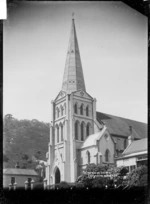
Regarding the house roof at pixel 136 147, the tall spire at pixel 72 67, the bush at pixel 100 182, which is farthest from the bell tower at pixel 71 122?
the house roof at pixel 136 147

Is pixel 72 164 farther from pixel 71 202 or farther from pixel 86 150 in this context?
pixel 71 202

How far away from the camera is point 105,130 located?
968cm

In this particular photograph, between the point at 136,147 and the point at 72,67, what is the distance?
2297mm

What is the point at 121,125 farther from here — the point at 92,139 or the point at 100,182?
the point at 100,182

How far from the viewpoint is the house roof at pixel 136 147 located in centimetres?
967

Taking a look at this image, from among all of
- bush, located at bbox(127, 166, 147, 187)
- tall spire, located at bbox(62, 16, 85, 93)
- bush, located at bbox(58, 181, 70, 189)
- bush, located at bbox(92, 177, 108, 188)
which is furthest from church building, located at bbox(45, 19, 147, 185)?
bush, located at bbox(127, 166, 147, 187)

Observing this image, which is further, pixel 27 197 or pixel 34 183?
pixel 34 183

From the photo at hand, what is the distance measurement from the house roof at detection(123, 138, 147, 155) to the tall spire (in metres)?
1.71

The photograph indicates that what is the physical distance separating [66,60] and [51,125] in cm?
144

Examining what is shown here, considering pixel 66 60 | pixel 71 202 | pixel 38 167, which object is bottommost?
pixel 71 202

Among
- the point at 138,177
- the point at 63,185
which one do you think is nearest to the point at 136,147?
the point at 138,177

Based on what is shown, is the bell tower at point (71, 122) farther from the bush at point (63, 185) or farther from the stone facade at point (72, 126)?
the bush at point (63, 185)

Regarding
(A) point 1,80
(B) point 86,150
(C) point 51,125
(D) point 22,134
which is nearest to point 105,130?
(B) point 86,150

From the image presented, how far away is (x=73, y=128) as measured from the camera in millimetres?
9484
